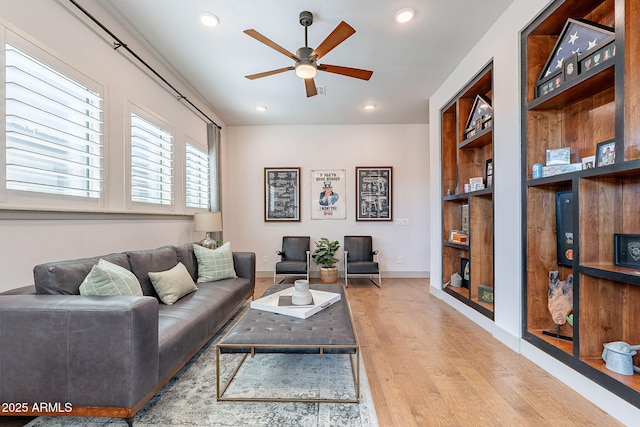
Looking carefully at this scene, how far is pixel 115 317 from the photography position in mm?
1414

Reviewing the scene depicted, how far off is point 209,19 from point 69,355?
2.77 m

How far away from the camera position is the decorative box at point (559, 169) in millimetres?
2020

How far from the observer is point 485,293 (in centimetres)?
299

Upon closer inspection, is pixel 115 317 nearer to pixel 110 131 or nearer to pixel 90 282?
pixel 90 282

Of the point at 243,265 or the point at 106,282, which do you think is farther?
the point at 243,265

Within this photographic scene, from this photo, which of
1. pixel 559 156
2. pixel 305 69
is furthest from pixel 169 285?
pixel 559 156

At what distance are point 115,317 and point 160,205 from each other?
2283 millimetres

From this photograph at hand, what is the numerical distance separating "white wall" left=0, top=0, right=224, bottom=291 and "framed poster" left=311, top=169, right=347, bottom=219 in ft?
8.82

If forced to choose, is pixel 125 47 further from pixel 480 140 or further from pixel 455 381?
pixel 455 381

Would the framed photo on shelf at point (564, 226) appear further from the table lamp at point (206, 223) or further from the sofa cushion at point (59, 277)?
the table lamp at point (206, 223)

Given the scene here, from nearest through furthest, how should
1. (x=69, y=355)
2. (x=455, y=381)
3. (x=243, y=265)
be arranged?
(x=69, y=355) → (x=455, y=381) → (x=243, y=265)

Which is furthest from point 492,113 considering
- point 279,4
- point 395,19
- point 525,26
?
point 279,4

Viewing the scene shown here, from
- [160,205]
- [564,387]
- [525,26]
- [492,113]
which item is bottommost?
[564,387]

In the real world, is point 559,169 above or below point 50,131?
below
